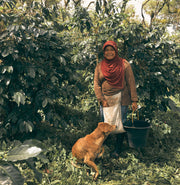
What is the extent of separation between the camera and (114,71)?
3.09 m

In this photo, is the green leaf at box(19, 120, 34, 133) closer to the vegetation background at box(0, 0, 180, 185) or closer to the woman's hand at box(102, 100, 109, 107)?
the vegetation background at box(0, 0, 180, 185)

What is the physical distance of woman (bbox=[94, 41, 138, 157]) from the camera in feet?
10.2

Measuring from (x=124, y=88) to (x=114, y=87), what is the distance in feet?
0.57

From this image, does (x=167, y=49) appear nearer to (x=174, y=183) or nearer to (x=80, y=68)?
(x=80, y=68)

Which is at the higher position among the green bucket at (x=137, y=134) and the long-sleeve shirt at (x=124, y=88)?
the long-sleeve shirt at (x=124, y=88)

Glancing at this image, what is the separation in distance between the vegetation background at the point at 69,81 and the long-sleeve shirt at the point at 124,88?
37 cm

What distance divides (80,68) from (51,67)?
78 centimetres

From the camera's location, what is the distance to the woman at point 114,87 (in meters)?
3.12

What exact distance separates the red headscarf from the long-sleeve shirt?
68 mm

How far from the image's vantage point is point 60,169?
2.96 meters

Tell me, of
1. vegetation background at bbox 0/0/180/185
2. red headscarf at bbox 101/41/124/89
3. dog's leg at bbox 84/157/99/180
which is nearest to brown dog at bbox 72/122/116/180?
dog's leg at bbox 84/157/99/180

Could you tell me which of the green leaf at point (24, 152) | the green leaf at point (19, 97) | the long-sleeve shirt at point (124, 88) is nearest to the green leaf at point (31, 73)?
the green leaf at point (19, 97)

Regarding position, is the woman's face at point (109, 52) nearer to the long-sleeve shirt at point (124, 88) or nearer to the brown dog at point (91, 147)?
the long-sleeve shirt at point (124, 88)

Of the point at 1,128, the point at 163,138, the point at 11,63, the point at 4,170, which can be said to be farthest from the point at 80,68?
the point at 4,170
